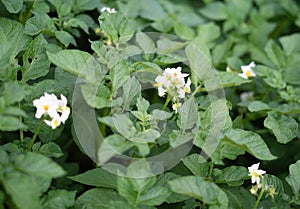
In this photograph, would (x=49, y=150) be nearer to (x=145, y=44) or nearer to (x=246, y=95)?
(x=145, y=44)

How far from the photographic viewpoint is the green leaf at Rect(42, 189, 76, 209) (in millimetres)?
1206

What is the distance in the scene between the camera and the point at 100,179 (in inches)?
54.1

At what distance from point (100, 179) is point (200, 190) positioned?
0.32 meters

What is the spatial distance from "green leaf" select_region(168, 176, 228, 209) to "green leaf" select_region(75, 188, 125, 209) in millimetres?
263

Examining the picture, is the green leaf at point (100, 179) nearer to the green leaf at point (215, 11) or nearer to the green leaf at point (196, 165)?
the green leaf at point (196, 165)

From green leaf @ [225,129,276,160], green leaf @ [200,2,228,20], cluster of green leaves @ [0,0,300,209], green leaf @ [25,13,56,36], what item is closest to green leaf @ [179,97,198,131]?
cluster of green leaves @ [0,0,300,209]

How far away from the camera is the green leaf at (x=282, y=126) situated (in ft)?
5.20

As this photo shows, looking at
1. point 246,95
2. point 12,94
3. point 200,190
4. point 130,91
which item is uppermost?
point 12,94

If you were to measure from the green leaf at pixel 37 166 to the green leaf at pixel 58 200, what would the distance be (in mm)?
143

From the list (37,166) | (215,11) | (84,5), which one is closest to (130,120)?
(37,166)

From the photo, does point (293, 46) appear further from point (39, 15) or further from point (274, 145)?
point (39, 15)

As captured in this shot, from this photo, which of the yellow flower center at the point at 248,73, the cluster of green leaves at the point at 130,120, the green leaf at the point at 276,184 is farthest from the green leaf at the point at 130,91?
the yellow flower center at the point at 248,73

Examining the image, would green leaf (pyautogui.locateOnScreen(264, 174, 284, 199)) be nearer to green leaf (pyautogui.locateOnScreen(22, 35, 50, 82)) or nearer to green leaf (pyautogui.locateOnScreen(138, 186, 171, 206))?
green leaf (pyautogui.locateOnScreen(138, 186, 171, 206))

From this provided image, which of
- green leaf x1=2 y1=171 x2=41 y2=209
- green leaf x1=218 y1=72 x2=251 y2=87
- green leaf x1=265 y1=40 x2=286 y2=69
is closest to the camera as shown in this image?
green leaf x1=2 y1=171 x2=41 y2=209
